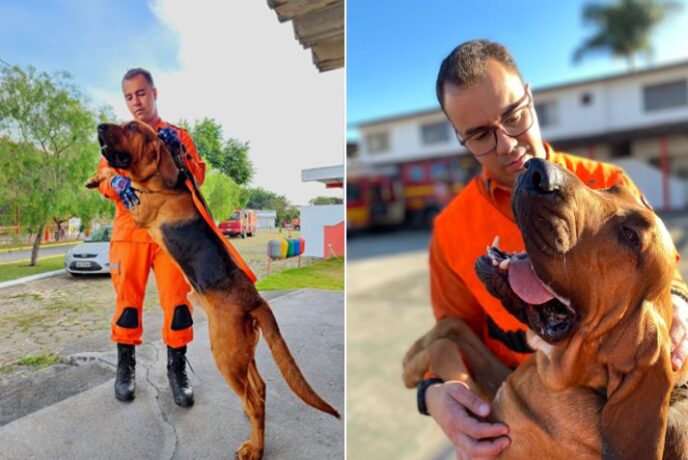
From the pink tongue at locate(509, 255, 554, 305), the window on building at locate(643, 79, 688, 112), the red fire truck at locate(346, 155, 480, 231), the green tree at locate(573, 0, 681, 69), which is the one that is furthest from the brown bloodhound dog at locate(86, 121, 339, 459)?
the green tree at locate(573, 0, 681, 69)

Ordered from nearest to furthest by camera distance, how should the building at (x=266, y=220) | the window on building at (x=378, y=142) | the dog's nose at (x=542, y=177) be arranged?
the dog's nose at (x=542, y=177), the building at (x=266, y=220), the window on building at (x=378, y=142)

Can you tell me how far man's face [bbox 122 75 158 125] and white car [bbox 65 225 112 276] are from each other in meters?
0.43

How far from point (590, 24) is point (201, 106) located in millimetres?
25563

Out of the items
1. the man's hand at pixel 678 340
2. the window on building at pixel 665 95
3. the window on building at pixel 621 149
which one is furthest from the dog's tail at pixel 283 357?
the window on building at pixel 665 95

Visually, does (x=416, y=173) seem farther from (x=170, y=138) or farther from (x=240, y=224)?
(x=170, y=138)

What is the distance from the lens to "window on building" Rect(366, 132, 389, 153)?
21523 mm

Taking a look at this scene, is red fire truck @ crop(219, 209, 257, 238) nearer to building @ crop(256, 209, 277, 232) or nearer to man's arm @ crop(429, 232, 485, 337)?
building @ crop(256, 209, 277, 232)

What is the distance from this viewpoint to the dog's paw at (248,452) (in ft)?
6.20

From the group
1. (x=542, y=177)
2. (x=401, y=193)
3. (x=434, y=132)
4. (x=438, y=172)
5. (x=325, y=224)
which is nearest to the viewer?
(x=542, y=177)

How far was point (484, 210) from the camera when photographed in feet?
4.64

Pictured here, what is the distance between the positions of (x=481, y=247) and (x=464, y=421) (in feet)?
1.56

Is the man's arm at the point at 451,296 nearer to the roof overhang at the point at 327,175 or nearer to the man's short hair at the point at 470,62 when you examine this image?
the man's short hair at the point at 470,62

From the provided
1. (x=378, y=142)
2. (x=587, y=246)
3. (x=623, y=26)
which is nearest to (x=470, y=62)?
(x=587, y=246)

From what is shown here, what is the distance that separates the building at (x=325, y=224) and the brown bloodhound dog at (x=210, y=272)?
405 mm
